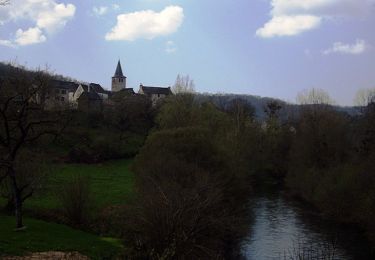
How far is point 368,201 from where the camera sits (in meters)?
38.1

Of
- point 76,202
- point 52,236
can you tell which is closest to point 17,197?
point 52,236

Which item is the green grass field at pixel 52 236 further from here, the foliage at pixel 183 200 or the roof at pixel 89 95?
the roof at pixel 89 95

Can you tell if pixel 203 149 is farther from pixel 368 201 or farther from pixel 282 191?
pixel 282 191

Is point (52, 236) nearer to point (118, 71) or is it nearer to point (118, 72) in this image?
point (118, 72)

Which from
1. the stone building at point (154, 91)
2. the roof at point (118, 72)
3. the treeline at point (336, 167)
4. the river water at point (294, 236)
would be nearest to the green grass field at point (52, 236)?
the river water at point (294, 236)

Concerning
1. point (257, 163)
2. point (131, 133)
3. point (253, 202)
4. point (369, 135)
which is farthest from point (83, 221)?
point (131, 133)

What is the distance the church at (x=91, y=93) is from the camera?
106838mm

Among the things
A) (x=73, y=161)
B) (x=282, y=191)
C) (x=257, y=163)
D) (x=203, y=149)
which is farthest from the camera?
(x=257, y=163)

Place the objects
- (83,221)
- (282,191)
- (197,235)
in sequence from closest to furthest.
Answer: (197,235) → (83,221) → (282,191)

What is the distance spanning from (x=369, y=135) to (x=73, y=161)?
141 ft

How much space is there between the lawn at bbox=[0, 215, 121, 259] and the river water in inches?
411

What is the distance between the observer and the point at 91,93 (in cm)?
11794

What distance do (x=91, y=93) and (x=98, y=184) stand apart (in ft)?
213

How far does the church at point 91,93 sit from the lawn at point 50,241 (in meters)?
64.5
